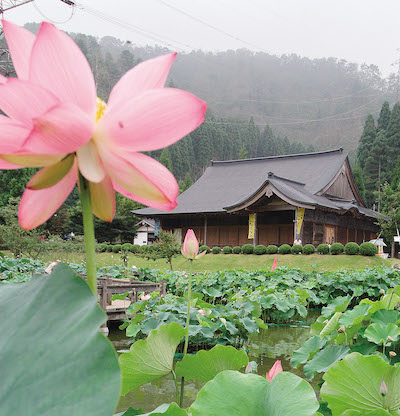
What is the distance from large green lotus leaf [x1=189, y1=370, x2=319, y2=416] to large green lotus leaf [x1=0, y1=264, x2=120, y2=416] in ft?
1.18

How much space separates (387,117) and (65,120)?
39.0 meters

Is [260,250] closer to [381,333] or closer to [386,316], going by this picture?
[386,316]

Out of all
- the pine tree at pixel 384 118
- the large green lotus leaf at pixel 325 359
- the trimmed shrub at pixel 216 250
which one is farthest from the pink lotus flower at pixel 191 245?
the pine tree at pixel 384 118

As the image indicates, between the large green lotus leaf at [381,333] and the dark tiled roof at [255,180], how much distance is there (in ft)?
47.7

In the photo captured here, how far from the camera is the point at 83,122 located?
0.36 meters

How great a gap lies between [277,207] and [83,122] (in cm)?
1681

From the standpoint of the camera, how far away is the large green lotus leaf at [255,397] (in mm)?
640

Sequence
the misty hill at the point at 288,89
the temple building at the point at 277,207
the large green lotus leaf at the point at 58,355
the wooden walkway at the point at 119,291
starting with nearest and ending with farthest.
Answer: the large green lotus leaf at the point at 58,355 → the wooden walkway at the point at 119,291 → the temple building at the point at 277,207 → the misty hill at the point at 288,89

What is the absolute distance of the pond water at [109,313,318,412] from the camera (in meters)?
3.62

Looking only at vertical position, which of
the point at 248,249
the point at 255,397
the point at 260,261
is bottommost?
the point at 260,261

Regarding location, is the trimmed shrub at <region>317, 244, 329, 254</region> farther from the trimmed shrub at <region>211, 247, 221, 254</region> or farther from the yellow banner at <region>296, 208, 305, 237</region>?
the trimmed shrub at <region>211, 247, 221, 254</region>

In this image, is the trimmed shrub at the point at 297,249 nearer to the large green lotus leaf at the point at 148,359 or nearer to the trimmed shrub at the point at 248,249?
the trimmed shrub at the point at 248,249

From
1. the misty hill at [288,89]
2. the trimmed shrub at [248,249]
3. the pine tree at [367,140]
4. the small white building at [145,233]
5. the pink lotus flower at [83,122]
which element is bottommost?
the small white building at [145,233]

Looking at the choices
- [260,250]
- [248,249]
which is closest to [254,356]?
[260,250]
